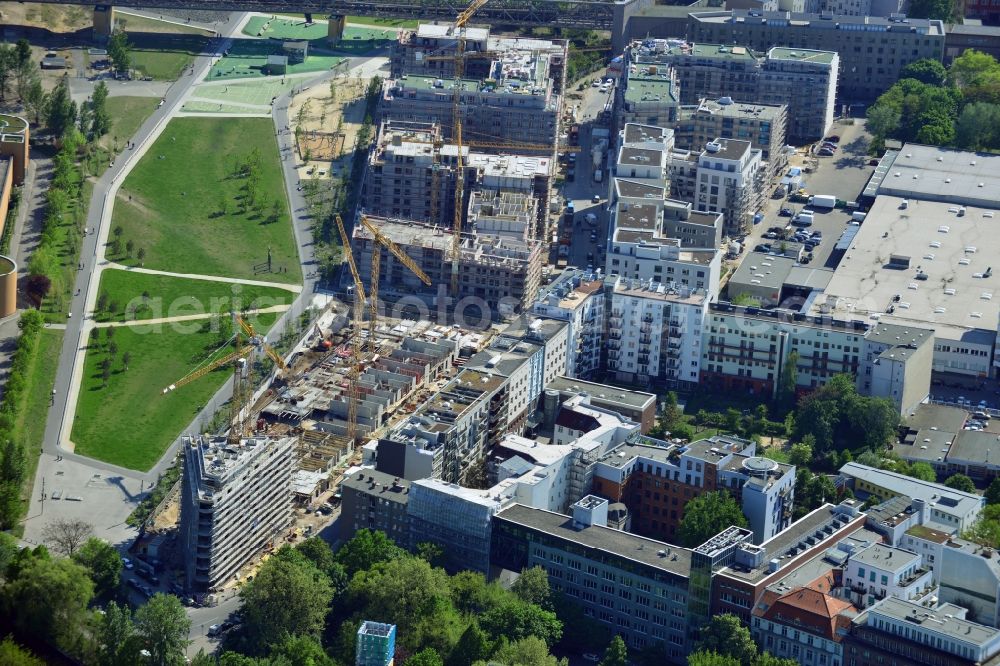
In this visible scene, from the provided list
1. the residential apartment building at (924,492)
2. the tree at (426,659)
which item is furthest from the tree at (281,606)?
the residential apartment building at (924,492)

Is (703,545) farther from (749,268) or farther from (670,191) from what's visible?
(670,191)

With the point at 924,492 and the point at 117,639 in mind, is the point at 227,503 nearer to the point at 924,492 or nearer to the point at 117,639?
the point at 117,639

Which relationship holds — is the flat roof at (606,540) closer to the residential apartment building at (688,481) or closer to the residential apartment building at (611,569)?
the residential apartment building at (611,569)

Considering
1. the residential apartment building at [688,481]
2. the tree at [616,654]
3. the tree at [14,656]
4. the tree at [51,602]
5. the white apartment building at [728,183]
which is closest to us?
the tree at [616,654]

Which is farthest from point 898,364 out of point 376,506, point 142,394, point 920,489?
point 142,394

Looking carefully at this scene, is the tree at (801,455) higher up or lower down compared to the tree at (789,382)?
lower down

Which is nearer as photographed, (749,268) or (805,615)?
(805,615)

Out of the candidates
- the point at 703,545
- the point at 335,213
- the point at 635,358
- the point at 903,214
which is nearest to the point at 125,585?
the point at 703,545
